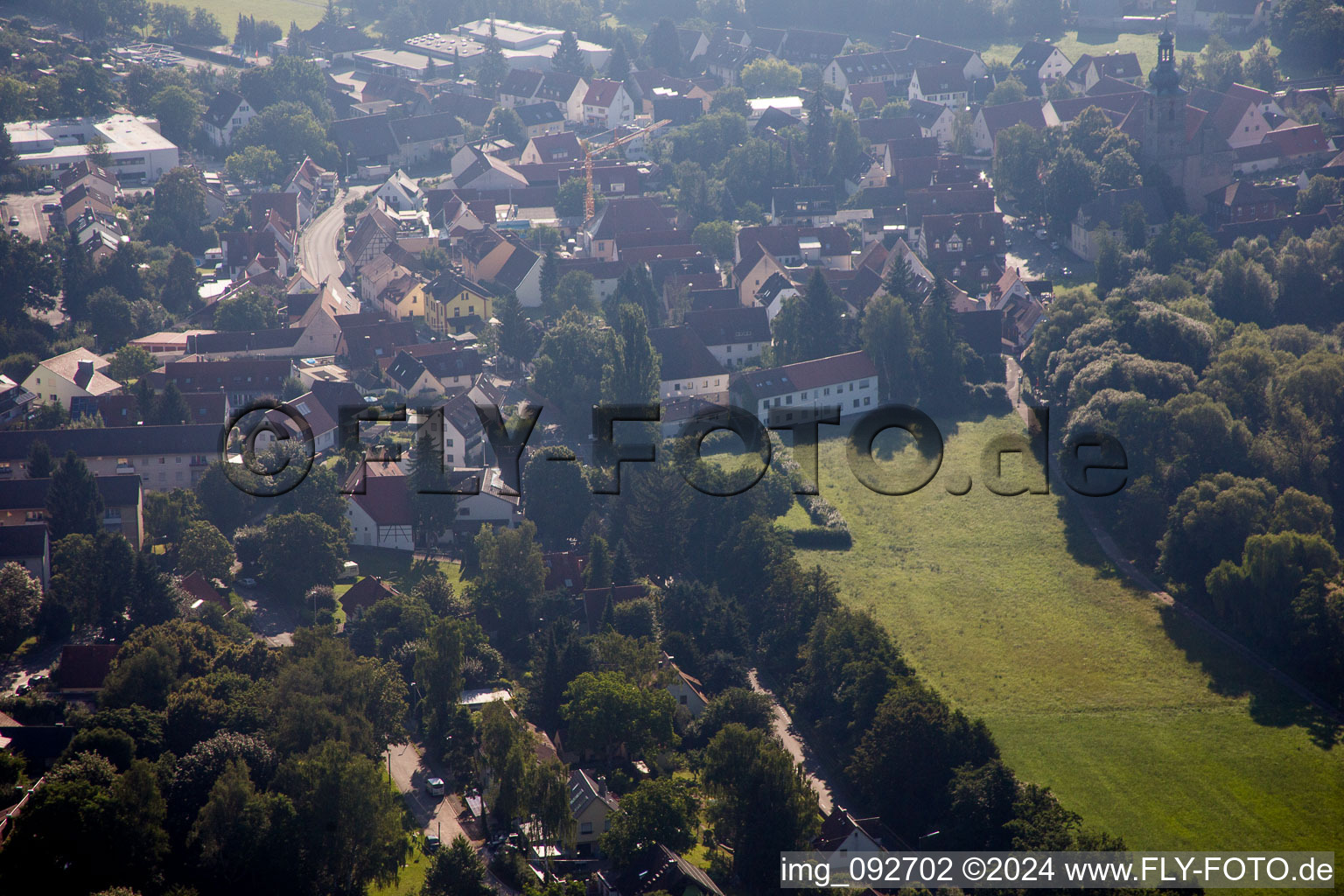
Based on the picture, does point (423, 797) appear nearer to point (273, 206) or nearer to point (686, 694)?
point (686, 694)

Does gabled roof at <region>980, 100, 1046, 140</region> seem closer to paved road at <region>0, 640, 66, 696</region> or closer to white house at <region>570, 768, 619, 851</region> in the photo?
white house at <region>570, 768, 619, 851</region>

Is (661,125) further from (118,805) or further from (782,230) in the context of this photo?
(118,805)

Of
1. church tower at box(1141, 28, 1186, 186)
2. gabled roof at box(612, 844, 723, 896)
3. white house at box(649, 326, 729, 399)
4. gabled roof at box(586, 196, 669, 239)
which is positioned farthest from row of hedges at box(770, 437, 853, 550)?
church tower at box(1141, 28, 1186, 186)

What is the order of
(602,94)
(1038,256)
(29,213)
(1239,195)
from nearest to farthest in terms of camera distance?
(1239,195), (29,213), (1038,256), (602,94)

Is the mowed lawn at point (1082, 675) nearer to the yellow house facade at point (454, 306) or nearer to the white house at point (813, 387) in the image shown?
the white house at point (813, 387)

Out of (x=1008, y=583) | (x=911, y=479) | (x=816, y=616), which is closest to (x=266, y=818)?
(x=816, y=616)

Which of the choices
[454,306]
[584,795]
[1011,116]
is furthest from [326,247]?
[584,795]

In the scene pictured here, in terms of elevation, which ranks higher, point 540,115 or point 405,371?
point 540,115
